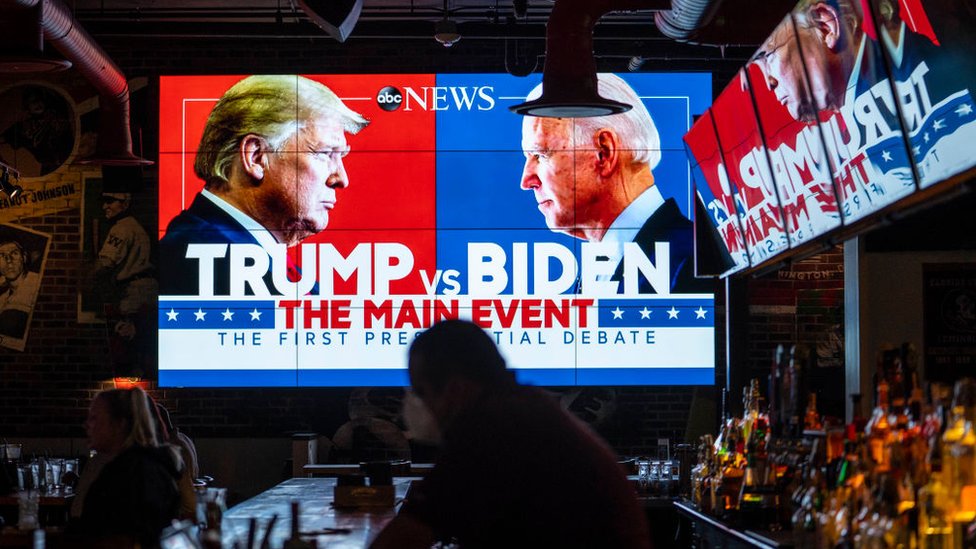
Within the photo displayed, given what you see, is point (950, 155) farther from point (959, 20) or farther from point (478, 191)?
point (478, 191)

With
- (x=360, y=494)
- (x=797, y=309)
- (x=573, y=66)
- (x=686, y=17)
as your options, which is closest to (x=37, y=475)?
(x=360, y=494)

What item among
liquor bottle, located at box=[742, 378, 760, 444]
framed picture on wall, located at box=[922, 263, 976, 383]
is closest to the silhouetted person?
liquor bottle, located at box=[742, 378, 760, 444]

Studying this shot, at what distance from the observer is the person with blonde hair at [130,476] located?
13.9ft

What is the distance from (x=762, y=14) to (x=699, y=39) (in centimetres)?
35

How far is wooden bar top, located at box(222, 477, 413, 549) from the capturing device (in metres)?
3.91

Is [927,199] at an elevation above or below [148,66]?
below

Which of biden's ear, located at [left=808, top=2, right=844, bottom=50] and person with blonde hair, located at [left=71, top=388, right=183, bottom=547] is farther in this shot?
person with blonde hair, located at [left=71, top=388, right=183, bottom=547]

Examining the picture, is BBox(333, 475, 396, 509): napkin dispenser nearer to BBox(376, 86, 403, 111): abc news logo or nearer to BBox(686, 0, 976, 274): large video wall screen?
BBox(686, 0, 976, 274): large video wall screen

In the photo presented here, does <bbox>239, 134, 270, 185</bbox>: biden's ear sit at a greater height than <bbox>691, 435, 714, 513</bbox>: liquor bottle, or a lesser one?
greater

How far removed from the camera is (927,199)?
11.8ft

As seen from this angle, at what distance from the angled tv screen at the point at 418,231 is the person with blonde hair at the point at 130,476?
4991 millimetres

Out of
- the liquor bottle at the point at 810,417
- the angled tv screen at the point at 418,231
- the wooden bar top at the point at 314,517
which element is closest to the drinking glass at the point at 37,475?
the wooden bar top at the point at 314,517

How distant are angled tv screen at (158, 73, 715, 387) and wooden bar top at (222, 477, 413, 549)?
347 cm

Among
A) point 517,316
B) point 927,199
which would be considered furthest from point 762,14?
point 517,316
